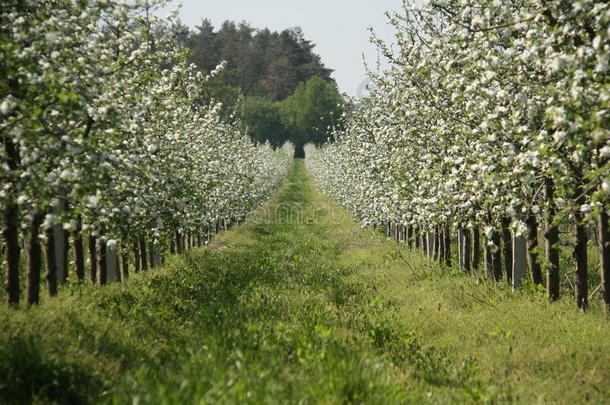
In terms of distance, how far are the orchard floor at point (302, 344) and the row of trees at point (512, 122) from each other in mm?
1470

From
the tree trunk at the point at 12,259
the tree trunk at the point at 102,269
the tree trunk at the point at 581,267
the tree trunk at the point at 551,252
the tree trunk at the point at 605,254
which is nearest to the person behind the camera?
the tree trunk at the point at 12,259

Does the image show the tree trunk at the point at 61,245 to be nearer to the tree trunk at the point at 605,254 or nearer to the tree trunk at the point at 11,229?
the tree trunk at the point at 11,229

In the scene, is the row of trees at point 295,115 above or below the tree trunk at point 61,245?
above

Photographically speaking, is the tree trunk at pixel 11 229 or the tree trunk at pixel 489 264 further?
the tree trunk at pixel 489 264

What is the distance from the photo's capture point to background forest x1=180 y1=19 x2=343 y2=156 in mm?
121000

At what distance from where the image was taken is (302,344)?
850cm

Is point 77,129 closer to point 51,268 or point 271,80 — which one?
point 51,268

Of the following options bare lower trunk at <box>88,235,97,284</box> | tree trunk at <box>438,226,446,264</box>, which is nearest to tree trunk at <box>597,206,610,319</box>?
tree trunk at <box>438,226,446,264</box>

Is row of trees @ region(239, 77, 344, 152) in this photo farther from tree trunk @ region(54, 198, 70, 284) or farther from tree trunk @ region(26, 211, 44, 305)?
tree trunk @ region(26, 211, 44, 305)

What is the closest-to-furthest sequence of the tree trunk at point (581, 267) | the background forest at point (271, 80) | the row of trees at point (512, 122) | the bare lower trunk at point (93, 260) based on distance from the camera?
the row of trees at point (512, 122) < the tree trunk at point (581, 267) < the bare lower trunk at point (93, 260) < the background forest at point (271, 80)

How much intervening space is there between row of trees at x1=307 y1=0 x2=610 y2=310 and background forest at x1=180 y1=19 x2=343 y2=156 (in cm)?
7995

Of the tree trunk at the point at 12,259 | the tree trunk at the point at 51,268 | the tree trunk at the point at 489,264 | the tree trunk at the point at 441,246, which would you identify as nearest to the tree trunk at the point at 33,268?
the tree trunk at the point at 12,259

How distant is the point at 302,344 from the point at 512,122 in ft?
16.1

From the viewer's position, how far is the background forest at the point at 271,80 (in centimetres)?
12100
